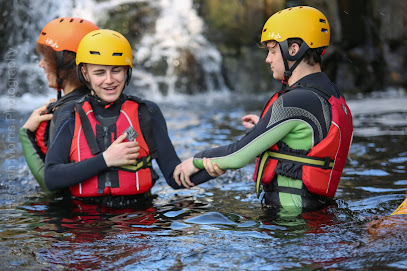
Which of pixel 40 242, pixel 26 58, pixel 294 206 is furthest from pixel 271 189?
pixel 26 58

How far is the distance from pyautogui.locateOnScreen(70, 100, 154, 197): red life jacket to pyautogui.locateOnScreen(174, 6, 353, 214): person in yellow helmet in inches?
23.6

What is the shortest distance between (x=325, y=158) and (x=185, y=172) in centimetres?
117

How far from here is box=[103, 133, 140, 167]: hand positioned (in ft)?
14.5

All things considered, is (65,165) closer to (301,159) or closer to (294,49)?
(301,159)

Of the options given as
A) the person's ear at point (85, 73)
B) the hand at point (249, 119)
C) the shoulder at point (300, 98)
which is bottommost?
the hand at point (249, 119)

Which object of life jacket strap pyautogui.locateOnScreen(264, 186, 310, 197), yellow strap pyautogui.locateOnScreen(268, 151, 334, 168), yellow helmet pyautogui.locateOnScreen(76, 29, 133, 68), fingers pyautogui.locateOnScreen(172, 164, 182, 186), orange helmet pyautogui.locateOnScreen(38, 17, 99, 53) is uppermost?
orange helmet pyautogui.locateOnScreen(38, 17, 99, 53)

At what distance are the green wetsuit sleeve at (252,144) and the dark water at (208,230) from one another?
461 mm

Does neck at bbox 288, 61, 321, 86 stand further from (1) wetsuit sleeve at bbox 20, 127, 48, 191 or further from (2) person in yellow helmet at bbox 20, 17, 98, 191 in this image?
(1) wetsuit sleeve at bbox 20, 127, 48, 191

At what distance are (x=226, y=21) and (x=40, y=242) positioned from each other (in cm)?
1627

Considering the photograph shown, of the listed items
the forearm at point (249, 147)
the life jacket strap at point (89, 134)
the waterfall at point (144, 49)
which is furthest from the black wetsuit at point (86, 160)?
the waterfall at point (144, 49)

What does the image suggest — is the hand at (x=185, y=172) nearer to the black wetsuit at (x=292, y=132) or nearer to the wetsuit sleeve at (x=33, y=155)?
the black wetsuit at (x=292, y=132)

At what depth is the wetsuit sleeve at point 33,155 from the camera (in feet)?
17.0

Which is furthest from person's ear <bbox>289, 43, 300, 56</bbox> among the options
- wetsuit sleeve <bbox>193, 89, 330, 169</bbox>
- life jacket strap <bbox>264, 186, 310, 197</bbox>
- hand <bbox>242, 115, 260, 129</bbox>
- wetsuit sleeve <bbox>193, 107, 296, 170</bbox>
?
life jacket strap <bbox>264, 186, 310, 197</bbox>

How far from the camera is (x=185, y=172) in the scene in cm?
463
